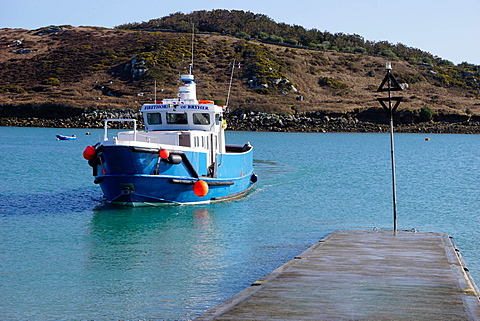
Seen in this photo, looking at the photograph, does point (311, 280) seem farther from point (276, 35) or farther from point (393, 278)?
point (276, 35)

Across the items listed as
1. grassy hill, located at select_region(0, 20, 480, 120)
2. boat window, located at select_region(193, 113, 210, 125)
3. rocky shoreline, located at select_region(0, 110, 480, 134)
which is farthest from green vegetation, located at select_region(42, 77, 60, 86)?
boat window, located at select_region(193, 113, 210, 125)

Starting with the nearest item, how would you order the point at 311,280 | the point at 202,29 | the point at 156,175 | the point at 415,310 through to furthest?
the point at 415,310 < the point at 311,280 < the point at 156,175 < the point at 202,29

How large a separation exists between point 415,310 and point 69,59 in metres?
113

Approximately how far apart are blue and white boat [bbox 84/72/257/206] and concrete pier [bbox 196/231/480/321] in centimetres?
843

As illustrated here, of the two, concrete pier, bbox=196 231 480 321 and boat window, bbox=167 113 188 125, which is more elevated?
boat window, bbox=167 113 188 125

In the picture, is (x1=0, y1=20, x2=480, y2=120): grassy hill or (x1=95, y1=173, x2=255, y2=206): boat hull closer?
(x1=95, y1=173, x2=255, y2=206): boat hull

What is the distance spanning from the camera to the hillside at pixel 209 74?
96250 mm

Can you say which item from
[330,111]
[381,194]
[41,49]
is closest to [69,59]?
[41,49]

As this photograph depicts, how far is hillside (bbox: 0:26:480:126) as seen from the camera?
316 ft

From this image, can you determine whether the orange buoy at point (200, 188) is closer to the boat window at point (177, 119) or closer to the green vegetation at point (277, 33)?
the boat window at point (177, 119)

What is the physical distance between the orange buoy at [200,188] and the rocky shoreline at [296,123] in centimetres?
6762

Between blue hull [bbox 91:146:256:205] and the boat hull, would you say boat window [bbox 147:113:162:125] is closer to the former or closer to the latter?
blue hull [bbox 91:146:256:205]

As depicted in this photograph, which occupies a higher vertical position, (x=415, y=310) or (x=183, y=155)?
(x=183, y=155)

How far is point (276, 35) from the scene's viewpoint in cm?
14725
